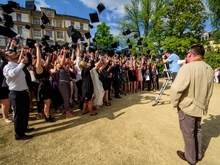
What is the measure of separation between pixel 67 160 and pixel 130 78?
21.5 ft

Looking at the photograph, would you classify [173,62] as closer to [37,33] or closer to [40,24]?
[37,33]

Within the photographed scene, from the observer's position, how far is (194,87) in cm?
235

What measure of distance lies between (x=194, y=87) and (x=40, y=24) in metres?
44.6

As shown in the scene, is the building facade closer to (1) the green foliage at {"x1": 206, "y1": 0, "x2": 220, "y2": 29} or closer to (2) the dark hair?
(1) the green foliage at {"x1": 206, "y1": 0, "x2": 220, "y2": 29}

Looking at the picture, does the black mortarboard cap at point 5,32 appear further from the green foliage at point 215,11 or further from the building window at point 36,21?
the building window at point 36,21

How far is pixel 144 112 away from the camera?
505 centimetres

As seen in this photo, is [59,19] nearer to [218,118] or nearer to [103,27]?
[103,27]

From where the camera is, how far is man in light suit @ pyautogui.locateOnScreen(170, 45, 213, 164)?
2.31m

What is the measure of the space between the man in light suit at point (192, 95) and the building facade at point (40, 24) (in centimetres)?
3569

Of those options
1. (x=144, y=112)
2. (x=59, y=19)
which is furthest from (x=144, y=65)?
(x=59, y=19)

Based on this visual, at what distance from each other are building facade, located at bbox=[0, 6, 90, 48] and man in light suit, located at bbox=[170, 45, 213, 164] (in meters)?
35.7

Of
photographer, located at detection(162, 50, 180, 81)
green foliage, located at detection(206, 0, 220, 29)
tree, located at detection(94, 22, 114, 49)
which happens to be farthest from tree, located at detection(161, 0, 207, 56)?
tree, located at detection(94, 22, 114, 49)

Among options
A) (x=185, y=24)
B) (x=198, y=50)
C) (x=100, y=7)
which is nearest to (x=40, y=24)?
(x=185, y=24)

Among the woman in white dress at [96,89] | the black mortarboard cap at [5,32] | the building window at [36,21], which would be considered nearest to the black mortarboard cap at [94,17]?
the woman in white dress at [96,89]
